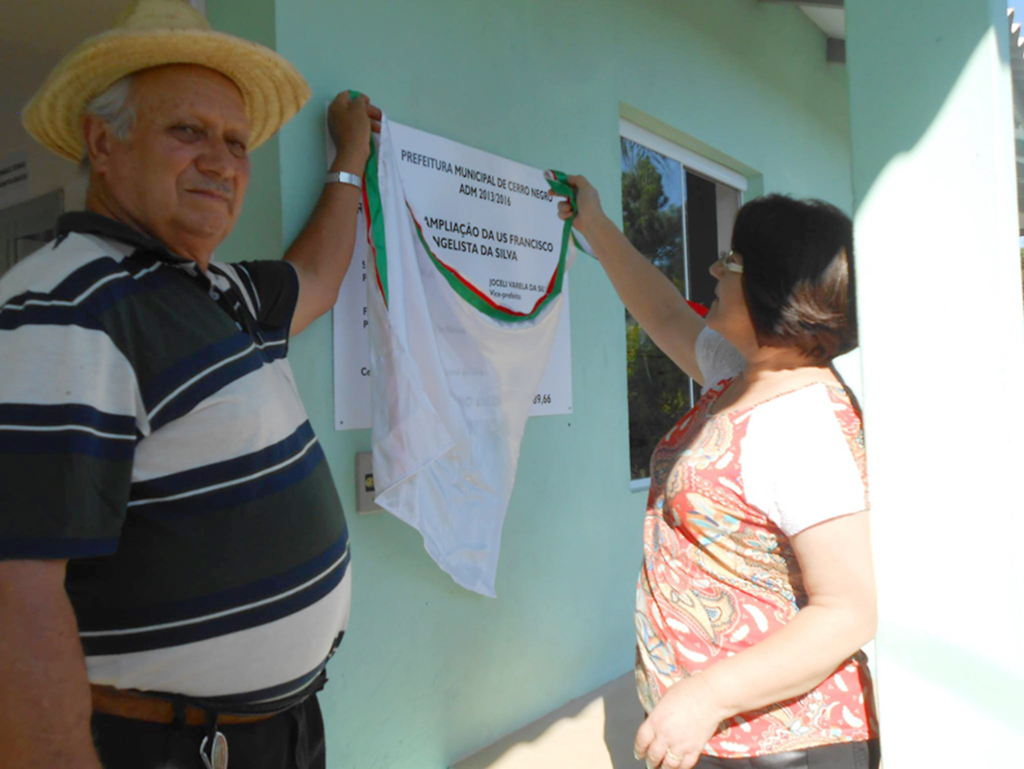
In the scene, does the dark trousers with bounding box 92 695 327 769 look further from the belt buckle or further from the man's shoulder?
the man's shoulder

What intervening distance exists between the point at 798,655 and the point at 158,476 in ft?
3.64

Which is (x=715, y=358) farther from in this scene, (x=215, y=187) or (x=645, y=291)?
(x=215, y=187)

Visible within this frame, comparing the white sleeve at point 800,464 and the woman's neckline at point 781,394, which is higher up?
the woman's neckline at point 781,394

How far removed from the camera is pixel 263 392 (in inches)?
50.3

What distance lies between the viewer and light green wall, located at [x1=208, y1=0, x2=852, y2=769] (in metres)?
2.05

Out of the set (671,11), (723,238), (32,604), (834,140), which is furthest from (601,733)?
(834,140)

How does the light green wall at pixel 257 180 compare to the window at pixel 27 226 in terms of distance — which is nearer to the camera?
the light green wall at pixel 257 180

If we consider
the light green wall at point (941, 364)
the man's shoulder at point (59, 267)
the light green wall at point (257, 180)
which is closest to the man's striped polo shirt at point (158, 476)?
the man's shoulder at point (59, 267)

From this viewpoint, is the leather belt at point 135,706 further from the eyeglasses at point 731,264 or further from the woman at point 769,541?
the eyeglasses at point 731,264

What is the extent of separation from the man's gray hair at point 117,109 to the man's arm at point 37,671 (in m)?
0.81

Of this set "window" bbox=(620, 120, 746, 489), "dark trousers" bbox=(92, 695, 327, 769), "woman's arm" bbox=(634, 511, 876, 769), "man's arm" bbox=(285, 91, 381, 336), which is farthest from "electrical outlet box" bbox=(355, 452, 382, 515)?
"window" bbox=(620, 120, 746, 489)

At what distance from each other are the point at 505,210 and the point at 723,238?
223 cm

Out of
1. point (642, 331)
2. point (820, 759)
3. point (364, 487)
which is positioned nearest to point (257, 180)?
point (364, 487)

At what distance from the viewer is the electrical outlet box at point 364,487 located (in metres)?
2.11
